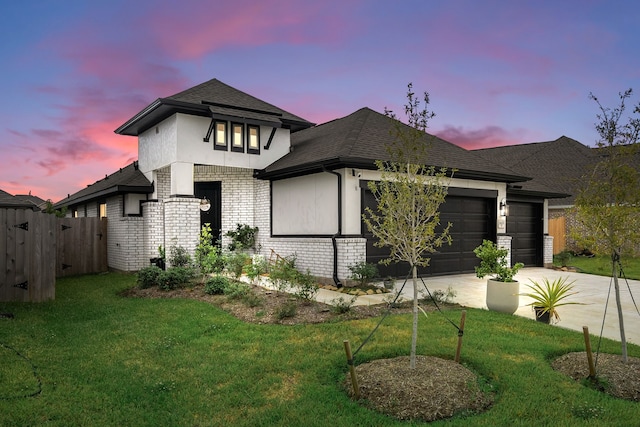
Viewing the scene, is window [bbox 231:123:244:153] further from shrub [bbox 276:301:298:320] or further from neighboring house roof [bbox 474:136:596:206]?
neighboring house roof [bbox 474:136:596:206]

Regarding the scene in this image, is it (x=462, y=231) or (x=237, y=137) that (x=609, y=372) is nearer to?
(x=462, y=231)

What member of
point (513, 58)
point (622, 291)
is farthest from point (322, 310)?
point (513, 58)

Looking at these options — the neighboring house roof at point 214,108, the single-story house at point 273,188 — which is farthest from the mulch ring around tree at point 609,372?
the neighboring house roof at point 214,108

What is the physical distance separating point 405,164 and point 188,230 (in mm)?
9238

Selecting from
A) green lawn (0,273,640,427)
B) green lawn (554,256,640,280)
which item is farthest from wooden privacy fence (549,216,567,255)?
green lawn (0,273,640,427)

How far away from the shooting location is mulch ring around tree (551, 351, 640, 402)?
14.1 feet

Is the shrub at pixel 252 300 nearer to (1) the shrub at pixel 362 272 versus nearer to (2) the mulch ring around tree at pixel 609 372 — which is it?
(1) the shrub at pixel 362 272

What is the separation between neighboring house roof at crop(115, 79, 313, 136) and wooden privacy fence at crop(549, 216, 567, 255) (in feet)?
45.7

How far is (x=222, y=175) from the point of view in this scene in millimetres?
14578

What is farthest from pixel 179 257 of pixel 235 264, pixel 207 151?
pixel 207 151

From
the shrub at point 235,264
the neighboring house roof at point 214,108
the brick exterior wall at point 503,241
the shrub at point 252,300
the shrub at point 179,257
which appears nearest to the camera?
the shrub at point 252,300

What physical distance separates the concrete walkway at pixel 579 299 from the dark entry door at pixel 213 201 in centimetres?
561

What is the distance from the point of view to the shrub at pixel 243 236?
46.6ft

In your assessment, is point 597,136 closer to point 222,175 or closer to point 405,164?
point 405,164
